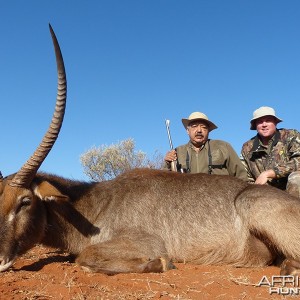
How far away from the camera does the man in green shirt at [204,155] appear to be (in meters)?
9.20

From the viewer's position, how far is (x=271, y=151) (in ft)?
29.0

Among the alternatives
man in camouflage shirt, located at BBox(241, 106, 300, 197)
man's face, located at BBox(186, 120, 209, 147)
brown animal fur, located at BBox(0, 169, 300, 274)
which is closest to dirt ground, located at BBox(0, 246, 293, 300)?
brown animal fur, located at BBox(0, 169, 300, 274)

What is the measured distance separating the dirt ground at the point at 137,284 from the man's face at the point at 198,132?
419 cm

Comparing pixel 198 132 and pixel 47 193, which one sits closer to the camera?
pixel 47 193

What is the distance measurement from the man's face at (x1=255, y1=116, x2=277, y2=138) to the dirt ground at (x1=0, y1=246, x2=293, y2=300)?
3947 mm

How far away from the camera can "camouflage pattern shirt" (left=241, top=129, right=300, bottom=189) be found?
8.15 meters

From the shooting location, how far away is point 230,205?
5.77 m

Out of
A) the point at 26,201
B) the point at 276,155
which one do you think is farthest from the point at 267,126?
the point at 26,201

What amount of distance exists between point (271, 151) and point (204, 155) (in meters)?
1.38

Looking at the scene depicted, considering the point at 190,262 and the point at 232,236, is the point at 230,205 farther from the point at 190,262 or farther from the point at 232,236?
the point at 190,262

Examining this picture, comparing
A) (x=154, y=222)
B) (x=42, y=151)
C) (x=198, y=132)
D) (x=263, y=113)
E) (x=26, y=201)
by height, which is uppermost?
(x=263, y=113)

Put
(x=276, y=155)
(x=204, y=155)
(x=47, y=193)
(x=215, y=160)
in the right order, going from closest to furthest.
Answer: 1. (x=47, y=193)
2. (x=276, y=155)
3. (x=215, y=160)
4. (x=204, y=155)

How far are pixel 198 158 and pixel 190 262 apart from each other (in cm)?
389

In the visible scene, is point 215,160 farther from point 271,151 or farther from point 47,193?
point 47,193
